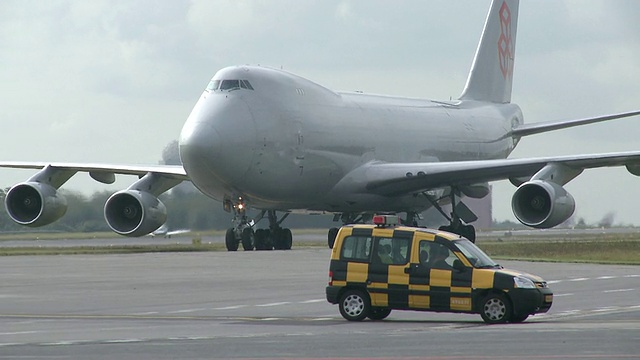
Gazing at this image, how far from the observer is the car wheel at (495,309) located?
20047 millimetres

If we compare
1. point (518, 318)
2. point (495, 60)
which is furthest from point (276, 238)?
point (518, 318)

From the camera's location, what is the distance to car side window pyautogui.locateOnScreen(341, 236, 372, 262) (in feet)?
69.4

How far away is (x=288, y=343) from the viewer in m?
16.3

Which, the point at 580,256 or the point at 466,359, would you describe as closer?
the point at 466,359

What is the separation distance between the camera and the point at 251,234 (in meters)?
43.3

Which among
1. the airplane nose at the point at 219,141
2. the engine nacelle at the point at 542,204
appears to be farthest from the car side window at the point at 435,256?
the airplane nose at the point at 219,141

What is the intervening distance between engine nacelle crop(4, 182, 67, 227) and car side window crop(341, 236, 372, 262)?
2587cm

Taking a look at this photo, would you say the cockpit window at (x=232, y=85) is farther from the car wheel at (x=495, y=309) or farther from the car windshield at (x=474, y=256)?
the car wheel at (x=495, y=309)

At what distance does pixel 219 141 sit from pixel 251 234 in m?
5.13

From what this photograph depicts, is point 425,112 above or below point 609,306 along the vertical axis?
above

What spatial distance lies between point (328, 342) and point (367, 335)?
1.15 m

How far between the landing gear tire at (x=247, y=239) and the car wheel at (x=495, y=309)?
75.5ft

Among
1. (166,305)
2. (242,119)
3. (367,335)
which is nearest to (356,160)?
(242,119)

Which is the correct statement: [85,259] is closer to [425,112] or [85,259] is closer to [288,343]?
[425,112]
